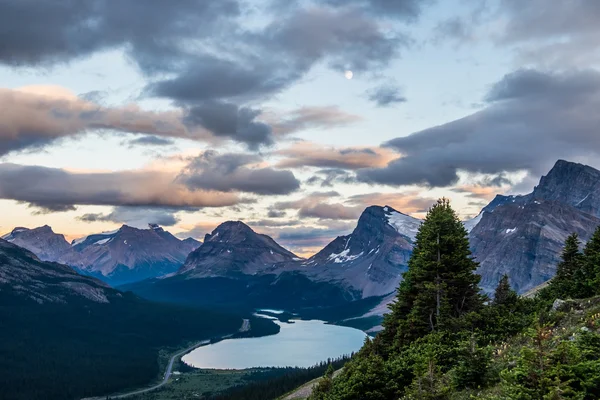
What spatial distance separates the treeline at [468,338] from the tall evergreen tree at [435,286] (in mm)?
110

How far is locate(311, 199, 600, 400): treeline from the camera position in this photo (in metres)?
22.7

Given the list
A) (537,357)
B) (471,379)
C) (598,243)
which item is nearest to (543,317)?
(471,379)

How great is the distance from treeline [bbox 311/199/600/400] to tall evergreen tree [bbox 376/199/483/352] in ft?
0.36

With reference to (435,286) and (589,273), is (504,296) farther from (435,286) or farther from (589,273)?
(589,273)

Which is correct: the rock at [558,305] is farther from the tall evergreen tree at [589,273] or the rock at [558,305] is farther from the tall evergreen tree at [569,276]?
the tall evergreen tree at [569,276]

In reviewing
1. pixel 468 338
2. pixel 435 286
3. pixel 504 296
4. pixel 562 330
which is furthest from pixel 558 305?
pixel 435 286

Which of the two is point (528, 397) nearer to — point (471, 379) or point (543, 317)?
point (471, 379)

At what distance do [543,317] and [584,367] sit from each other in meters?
18.2

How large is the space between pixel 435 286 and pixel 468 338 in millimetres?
7270

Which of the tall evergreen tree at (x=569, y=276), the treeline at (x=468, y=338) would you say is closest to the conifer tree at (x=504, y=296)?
the treeline at (x=468, y=338)

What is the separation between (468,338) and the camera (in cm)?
4225

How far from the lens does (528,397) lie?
70.7ft

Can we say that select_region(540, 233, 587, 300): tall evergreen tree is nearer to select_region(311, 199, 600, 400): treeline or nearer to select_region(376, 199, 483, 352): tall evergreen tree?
select_region(311, 199, 600, 400): treeline

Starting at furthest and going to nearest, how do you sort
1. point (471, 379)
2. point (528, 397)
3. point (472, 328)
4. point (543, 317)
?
1. point (472, 328)
2. point (543, 317)
3. point (471, 379)
4. point (528, 397)
